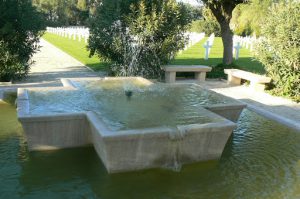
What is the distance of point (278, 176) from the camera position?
5730 mm

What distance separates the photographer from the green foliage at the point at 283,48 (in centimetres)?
1065

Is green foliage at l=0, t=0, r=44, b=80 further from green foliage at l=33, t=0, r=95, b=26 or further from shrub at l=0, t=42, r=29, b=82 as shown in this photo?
green foliage at l=33, t=0, r=95, b=26

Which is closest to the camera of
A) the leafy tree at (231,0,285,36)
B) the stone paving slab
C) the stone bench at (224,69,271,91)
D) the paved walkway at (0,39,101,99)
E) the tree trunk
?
the stone paving slab

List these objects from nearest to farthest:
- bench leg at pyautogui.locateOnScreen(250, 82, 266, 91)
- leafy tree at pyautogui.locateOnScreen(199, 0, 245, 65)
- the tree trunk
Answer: bench leg at pyautogui.locateOnScreen(250, 82, 266, 91), leafy tree at pyautogui.locateOnScreen(199, 0, 245, 65), the tree trunk

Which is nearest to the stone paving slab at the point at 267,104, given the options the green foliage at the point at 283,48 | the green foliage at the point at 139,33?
the green foliage at the point at 283,48

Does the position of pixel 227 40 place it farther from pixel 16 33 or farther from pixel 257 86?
pixel 16 33

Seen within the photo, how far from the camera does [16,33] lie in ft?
40.3

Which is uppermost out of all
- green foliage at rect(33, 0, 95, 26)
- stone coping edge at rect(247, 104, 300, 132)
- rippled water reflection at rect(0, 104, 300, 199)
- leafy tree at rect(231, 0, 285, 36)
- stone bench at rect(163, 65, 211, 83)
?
green foliage at rect(33, 0, 95, 26)

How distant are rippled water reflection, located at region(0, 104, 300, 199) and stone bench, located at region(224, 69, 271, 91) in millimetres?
5065

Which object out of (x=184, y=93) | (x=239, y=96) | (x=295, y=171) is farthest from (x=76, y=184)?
(x=239, y=96)

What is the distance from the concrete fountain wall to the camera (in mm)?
5398

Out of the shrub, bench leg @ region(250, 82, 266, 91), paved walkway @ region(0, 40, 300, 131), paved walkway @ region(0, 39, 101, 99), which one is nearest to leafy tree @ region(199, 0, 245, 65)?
paved walkway @ region(0, 40, 300, 131)

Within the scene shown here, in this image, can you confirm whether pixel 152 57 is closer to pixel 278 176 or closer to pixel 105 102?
pixel 105 102

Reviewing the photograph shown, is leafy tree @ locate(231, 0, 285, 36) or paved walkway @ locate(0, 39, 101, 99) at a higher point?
leafy tree @ locate(231, 0, 285, 36)
